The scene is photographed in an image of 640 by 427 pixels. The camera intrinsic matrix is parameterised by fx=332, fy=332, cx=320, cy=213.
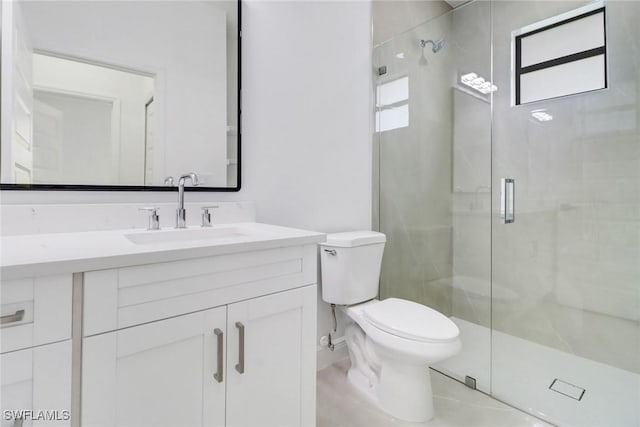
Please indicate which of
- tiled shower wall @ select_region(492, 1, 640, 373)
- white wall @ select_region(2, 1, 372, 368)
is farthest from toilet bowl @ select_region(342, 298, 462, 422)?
tiled shower wall @ select_region(492, 1, 640, 373)

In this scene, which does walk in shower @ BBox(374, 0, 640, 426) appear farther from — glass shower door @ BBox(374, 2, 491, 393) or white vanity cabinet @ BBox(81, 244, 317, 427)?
white vanity cabinet @ BBox(81, 244, 317, 427)

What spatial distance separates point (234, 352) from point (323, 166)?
114 centimetres

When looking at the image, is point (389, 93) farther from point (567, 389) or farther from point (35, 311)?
point (35, 311)

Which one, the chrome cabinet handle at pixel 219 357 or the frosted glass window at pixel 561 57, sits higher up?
the frosted glass window at pixel 561 57

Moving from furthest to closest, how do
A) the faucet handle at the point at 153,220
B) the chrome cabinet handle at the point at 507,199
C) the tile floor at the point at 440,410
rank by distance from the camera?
1. the chrome cabinet handle at the point at 507,199
2. the tile floor at the point at 440,410
3. the faucet handle at the point at 153,220

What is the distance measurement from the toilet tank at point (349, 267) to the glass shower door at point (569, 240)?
0.82m

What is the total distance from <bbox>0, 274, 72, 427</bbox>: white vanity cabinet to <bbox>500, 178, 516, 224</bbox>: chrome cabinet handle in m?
2.10

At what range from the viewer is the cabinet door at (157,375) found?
762 mm

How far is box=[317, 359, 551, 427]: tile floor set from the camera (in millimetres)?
1445

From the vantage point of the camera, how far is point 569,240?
1.96 meters

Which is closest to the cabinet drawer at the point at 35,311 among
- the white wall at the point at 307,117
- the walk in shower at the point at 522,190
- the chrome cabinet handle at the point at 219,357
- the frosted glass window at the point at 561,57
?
the chrome cabinet handle at the point at 219,357

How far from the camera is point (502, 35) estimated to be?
2.15 metres

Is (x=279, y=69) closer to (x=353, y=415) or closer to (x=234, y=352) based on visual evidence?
(x=234, y=352)

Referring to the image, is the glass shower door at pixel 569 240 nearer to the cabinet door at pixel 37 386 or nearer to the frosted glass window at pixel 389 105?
the frosted glass window at pixel 389 105
